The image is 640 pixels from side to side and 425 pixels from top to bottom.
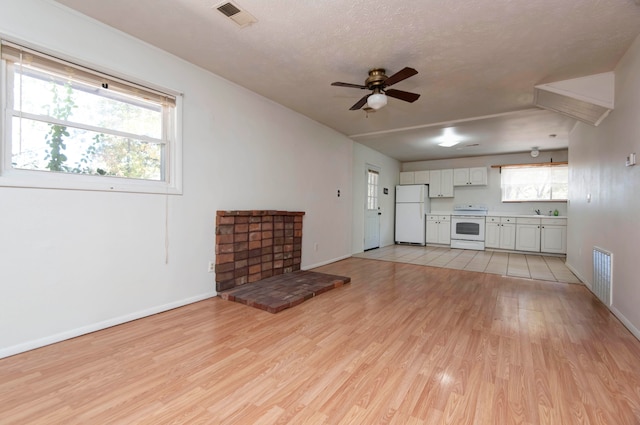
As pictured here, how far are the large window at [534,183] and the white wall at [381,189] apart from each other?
2.73m

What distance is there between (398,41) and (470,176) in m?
5.87

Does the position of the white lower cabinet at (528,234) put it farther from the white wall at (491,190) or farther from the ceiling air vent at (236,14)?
the ceiling air vent at (236,14)

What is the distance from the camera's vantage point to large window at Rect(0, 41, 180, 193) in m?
2.02

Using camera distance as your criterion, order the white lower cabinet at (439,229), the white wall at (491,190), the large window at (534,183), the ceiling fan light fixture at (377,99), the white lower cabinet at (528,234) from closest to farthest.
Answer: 1. the ceiling fan light fixture at (377,99)
2. the white lower cabinet at (528,234)
3. the large window at (534,183)
4. the white wall at (491,190)
5. the white lower cabinet at (439,229)

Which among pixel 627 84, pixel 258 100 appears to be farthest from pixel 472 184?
pixel 258 100

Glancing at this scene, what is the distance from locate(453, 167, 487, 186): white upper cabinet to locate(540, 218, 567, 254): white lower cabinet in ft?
5.42

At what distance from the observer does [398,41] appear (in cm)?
251

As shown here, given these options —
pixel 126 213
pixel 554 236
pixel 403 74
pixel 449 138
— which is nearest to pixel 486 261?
pixel 554 236

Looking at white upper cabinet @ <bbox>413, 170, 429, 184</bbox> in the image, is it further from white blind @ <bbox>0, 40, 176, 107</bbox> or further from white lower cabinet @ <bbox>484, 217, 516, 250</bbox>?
white blind @ <bbox>0, 40, 176, 107</bbox>

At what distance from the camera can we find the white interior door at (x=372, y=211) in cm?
Result: 664

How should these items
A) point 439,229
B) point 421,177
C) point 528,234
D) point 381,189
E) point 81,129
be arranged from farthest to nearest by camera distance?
point 421,177
point 439,229
point 381,189
point 528,234
point 81,129

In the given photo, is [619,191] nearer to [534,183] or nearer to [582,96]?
[582,96]

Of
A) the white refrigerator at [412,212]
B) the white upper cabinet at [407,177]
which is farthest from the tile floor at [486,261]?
the white upper cabinet at [407,177]

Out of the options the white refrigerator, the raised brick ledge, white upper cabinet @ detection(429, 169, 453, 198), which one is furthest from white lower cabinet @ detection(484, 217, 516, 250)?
the raised brick ledge
